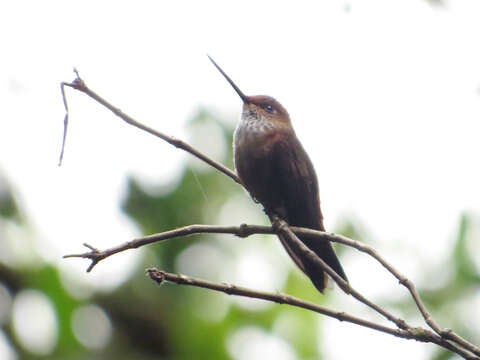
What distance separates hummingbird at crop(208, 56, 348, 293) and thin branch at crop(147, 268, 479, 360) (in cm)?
164

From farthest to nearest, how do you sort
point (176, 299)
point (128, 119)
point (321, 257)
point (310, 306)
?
1. point (176, 299)
2. point (321, 257)
3. point (128, 119)
4. point (310, 306)

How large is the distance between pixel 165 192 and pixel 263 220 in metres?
1.00

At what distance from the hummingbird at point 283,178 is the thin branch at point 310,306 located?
5.38 feet

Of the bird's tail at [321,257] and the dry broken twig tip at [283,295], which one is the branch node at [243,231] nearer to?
the dry broken twig tip at [283,295]

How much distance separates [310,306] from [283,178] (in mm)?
Result: 2004

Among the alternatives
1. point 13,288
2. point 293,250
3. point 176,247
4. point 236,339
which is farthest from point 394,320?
point 13,288

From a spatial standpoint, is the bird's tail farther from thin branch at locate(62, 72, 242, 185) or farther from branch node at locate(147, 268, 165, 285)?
branch node at locate(147, 268, 165, 285)

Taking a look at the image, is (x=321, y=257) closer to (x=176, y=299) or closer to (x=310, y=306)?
(x=310, y=306)

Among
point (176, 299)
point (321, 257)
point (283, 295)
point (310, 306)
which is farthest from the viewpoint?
point (176, 299)

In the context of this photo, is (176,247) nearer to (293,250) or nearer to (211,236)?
(211,236)

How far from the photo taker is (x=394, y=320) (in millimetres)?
2176

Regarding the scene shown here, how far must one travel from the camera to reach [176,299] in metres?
6.56

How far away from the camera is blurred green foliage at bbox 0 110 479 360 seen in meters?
5.79

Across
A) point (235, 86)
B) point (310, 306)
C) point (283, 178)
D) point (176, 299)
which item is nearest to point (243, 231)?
point (310, 306)
